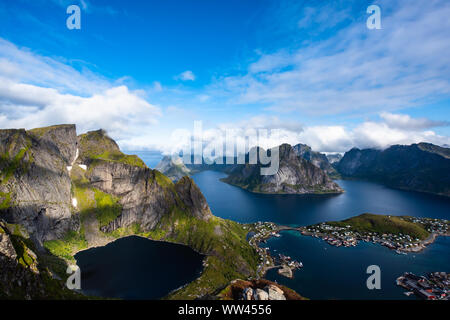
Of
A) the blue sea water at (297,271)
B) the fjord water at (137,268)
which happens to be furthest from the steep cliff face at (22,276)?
the blue sea water at (297,271)

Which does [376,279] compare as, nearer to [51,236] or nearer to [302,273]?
[302,273]

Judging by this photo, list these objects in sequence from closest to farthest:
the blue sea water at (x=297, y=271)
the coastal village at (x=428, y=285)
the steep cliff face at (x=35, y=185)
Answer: the coastal village at (x=428, y=285)
the blue sea water at (x=297, y=271)
the steep cliff face at (x=35, y=185)

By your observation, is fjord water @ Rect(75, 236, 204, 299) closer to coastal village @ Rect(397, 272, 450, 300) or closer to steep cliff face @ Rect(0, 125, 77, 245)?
steep cliff face @ Rect(0, 125, 77, 245)

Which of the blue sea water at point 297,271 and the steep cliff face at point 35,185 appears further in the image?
the steep cliff face at point 35,185

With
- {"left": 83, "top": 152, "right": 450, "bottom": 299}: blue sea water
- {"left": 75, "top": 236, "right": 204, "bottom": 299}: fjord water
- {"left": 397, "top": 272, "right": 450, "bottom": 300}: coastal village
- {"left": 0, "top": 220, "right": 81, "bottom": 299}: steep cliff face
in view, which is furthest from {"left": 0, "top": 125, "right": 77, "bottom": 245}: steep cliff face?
{"left": 397, "top": 272, "right": 450, "bottom": 300}: coastal village

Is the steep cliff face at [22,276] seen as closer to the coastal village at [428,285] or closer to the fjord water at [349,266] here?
the fjord water at [349,266]

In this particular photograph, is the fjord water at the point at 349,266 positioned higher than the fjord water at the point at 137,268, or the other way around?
the fjord water at the point at 137,268

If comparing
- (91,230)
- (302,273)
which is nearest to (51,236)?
(91,230)
